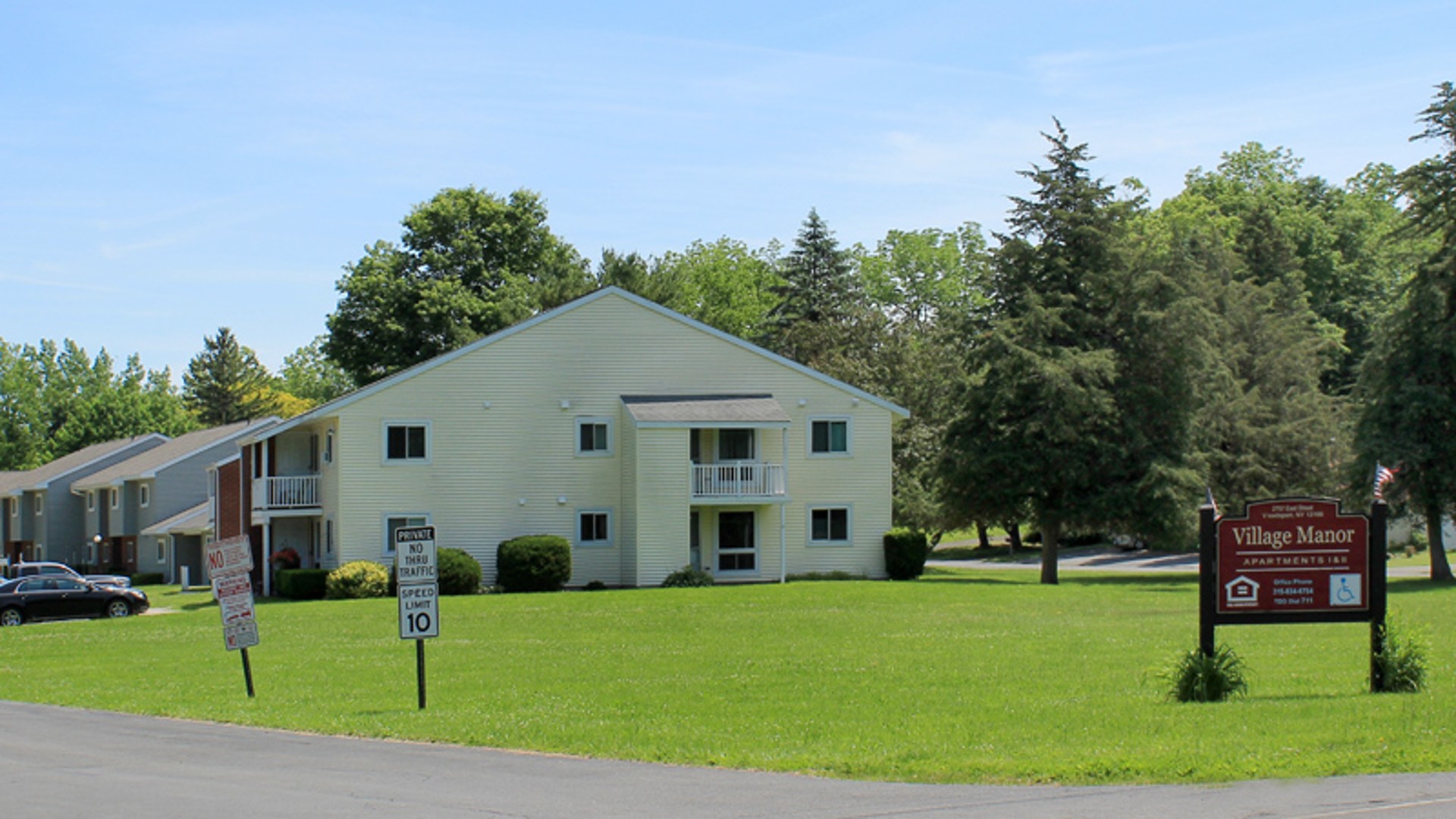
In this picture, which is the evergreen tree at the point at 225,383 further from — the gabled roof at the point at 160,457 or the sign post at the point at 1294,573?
the sign post at the point at 1294,573

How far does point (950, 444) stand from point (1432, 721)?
121 feet

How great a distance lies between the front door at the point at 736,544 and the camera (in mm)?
48625

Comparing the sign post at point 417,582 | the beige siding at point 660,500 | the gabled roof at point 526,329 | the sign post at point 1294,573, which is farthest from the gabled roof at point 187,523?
the sign post at point 1294,573

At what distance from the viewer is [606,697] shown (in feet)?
59.3

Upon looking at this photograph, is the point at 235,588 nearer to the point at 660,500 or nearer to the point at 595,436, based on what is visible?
the point at 660,500

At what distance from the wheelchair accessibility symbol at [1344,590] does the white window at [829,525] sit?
33186mm

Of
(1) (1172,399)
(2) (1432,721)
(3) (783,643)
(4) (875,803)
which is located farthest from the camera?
(1) (1172,399)

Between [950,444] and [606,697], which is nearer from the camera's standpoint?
[606,697]

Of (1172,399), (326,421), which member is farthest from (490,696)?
(1172,399)

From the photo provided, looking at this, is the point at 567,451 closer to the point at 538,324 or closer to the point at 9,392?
the point at 538,324

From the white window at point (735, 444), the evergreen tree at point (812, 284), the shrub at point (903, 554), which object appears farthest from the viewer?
the evergreen tree at point (812, 284)

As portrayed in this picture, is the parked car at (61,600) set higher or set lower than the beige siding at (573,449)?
lower

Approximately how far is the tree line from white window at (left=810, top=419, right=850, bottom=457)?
3683mm

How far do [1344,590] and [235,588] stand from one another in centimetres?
1322
